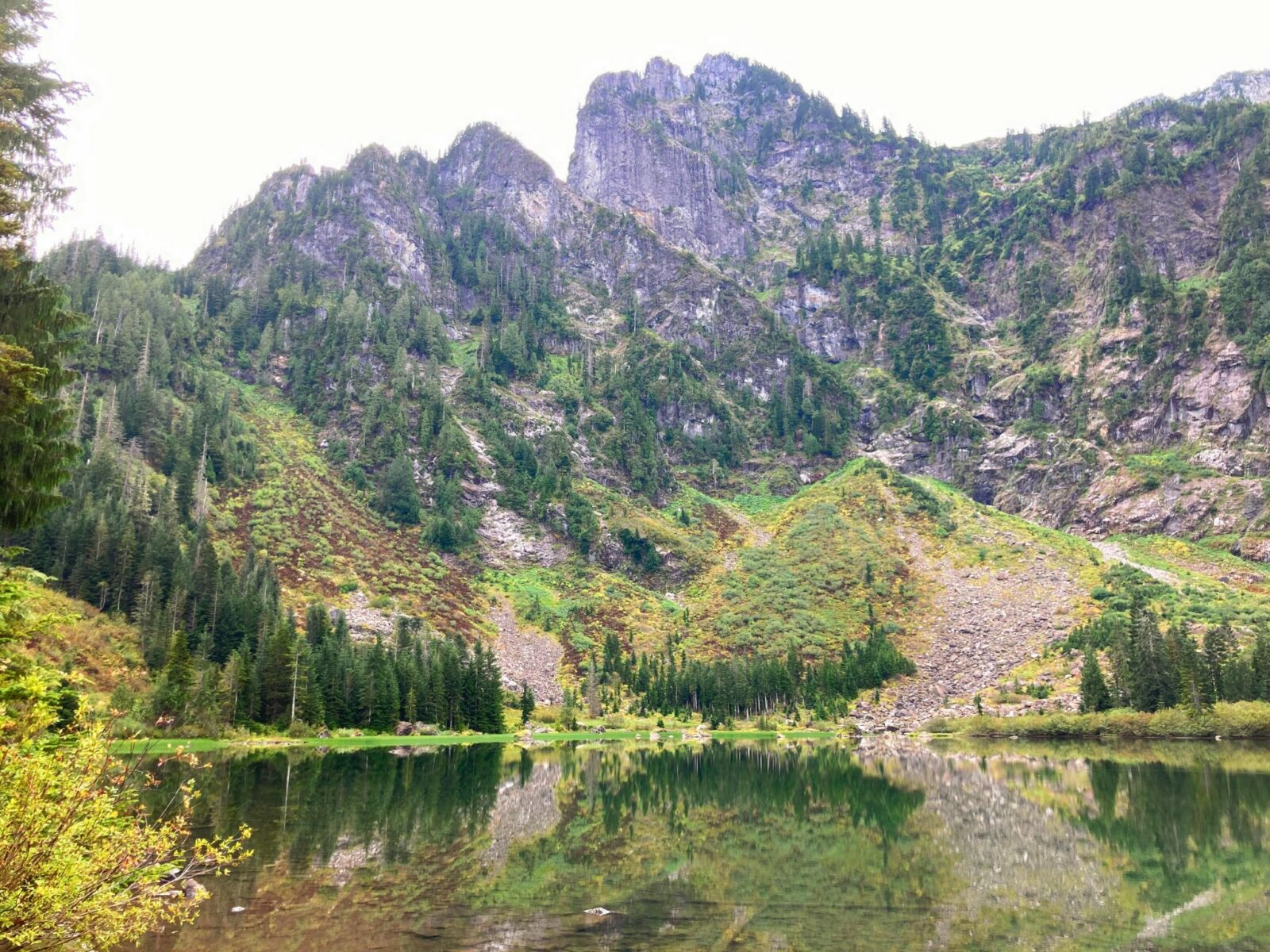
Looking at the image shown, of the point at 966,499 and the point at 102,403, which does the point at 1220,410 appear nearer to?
the point at 966,499

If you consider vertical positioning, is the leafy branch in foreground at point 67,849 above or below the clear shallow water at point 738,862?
above

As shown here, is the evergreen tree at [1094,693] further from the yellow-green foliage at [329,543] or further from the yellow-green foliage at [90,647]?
the yellow-green foliage at [90,647]

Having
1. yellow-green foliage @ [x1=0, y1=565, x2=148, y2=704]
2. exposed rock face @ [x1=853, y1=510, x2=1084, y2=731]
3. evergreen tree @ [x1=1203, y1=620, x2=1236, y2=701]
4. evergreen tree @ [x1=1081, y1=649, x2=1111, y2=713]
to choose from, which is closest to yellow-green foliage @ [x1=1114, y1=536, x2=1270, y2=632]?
evergreen tree @ [x1=1203, y1=620, x2=1236, y2=701]

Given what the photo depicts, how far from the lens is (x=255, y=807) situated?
3550 centimetres

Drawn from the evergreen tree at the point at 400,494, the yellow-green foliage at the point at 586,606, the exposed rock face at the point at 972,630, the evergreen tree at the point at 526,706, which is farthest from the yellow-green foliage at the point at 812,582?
the evergreen tree at the point at 400,494

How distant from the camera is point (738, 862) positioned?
27.1 m

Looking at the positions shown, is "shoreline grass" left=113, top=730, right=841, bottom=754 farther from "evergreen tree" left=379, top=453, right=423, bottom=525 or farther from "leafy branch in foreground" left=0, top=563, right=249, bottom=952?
"evergreen tree" left=379, top=453, right=423, bottom=525

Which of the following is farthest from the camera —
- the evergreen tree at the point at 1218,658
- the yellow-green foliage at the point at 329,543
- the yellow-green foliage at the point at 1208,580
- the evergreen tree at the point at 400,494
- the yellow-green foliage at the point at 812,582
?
the evergreen tree at the point at 400,494

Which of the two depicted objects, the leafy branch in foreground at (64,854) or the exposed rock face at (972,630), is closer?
the leafy branch in foreground at (64,854)

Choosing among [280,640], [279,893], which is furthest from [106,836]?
[280,640]

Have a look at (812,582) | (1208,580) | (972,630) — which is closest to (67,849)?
(972,630)

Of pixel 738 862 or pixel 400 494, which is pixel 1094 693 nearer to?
pixel 738 862

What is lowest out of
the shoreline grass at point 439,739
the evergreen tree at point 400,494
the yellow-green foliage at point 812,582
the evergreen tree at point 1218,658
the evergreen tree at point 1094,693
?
the shoreline grass at point 439,739

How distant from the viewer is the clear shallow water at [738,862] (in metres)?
18.9
